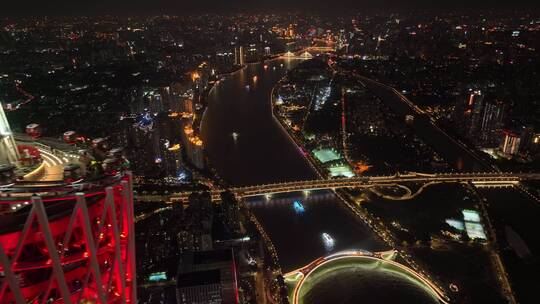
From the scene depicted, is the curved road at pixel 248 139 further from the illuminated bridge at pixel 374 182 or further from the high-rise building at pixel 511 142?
the high-rise building at pixel 511 142

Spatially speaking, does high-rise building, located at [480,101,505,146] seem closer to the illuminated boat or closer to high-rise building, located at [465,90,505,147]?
high-rise building, located at [465,90,505,147]

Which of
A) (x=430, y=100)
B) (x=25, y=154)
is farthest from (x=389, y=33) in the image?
(x=25, y=154)

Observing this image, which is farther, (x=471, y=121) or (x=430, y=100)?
(x=430, y=100)

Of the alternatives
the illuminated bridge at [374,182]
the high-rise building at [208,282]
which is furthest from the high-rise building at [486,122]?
the high-rise building at [208,282]

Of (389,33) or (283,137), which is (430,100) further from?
(389,33)

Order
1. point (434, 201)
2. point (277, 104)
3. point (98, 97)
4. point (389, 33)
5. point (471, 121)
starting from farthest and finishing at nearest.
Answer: point (389, 33) → point (277, 104) → point (98, 97) → point (471, 121) → point (434, 201)

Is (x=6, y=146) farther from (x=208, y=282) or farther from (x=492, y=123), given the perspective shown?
(x=492, y=123)

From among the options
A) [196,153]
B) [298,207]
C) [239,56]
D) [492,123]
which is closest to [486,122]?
[492,123]
